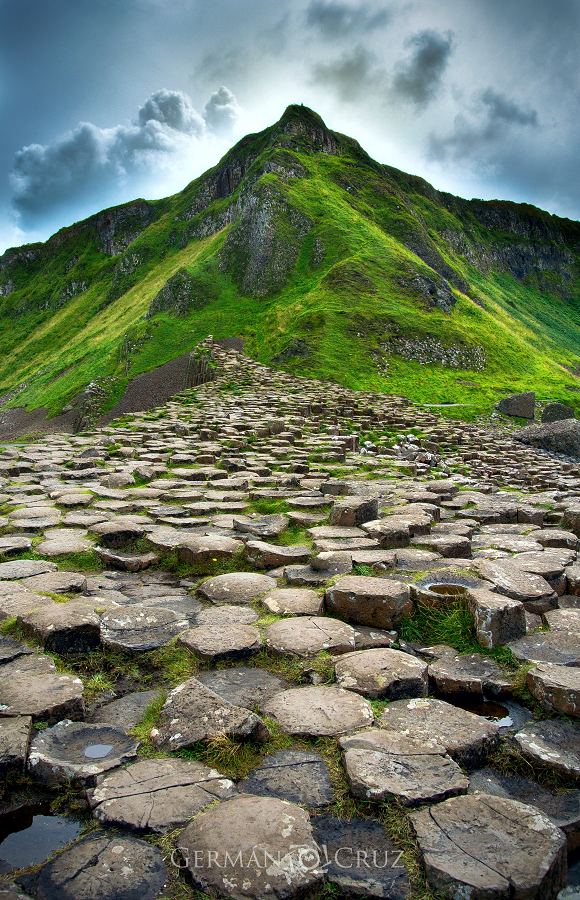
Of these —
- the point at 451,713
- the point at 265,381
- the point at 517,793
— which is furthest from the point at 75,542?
the point at 265,381

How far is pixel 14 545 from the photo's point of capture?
5.18 meters

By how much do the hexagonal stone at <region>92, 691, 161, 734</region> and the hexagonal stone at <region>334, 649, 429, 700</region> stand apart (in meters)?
1.11

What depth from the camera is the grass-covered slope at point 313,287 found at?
3872cm

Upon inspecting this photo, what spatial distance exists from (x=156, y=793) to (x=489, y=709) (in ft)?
6.39

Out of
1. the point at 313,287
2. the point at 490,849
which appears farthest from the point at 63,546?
the point at 313,287

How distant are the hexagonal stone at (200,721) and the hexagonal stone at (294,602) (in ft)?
3.94

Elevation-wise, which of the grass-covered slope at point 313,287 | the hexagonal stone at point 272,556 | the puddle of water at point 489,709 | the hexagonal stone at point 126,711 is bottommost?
the puddle of water at point 489,709

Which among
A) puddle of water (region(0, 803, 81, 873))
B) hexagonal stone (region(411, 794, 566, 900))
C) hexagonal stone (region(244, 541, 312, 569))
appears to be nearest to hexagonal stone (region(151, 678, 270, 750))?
puddle of water (region(0, 803, 81, 873))

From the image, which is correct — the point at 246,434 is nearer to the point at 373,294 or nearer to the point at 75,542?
the point at 75,542

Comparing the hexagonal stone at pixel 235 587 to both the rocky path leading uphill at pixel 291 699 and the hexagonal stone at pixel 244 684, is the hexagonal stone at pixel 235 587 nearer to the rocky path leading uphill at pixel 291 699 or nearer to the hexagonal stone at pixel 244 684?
the rocky path leading uphill at pixel 291 699

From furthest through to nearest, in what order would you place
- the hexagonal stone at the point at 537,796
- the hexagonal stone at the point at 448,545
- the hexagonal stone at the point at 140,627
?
the hexagonal stone at the point at 448,545, the hexagonal stone at the point at 140,627, the hexagonal stone at the point at 537,796

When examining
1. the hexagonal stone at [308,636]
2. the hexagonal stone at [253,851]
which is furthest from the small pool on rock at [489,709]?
the hexagonal stone at [253,851]

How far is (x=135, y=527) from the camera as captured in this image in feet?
18.5

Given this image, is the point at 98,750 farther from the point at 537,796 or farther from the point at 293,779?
the point at 537,796
